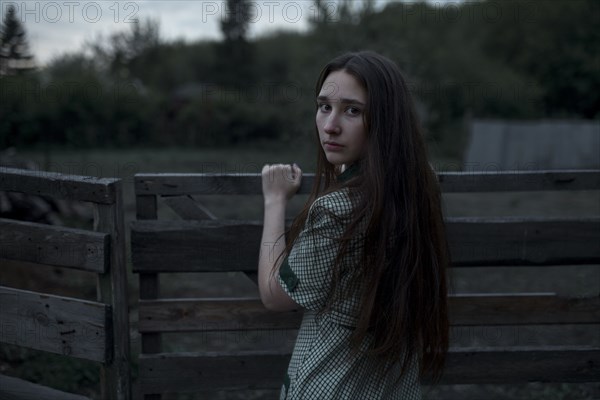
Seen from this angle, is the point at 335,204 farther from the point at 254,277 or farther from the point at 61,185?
the point at 61,185

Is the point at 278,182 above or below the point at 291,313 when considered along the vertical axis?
above

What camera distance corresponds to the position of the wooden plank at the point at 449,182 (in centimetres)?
273

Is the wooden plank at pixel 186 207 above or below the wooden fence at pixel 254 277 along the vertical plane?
above

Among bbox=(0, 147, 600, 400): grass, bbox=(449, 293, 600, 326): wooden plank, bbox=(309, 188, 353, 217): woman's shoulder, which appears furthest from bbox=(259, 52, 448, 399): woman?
bbox=(0, 147, 600, 400): grass

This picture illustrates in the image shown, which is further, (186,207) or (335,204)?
(186,207)

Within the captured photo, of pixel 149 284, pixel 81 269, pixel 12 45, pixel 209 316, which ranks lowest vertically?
pixel 209 316

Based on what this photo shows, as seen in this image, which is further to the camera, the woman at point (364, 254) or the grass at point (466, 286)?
the grass at point (466, 286)

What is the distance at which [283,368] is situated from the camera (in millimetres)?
2939

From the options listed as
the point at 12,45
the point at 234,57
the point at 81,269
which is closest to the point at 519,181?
the point at 81,269

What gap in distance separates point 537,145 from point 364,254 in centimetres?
2002

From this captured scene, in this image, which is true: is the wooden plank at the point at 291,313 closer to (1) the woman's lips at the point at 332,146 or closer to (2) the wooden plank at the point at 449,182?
(2) the wooden plank at the point at 449,182

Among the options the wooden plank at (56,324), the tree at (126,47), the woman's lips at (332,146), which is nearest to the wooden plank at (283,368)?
the wooden plank at (56,324)

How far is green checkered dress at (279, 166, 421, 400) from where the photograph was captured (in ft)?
5.93

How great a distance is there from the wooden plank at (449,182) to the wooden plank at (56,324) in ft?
1.77
